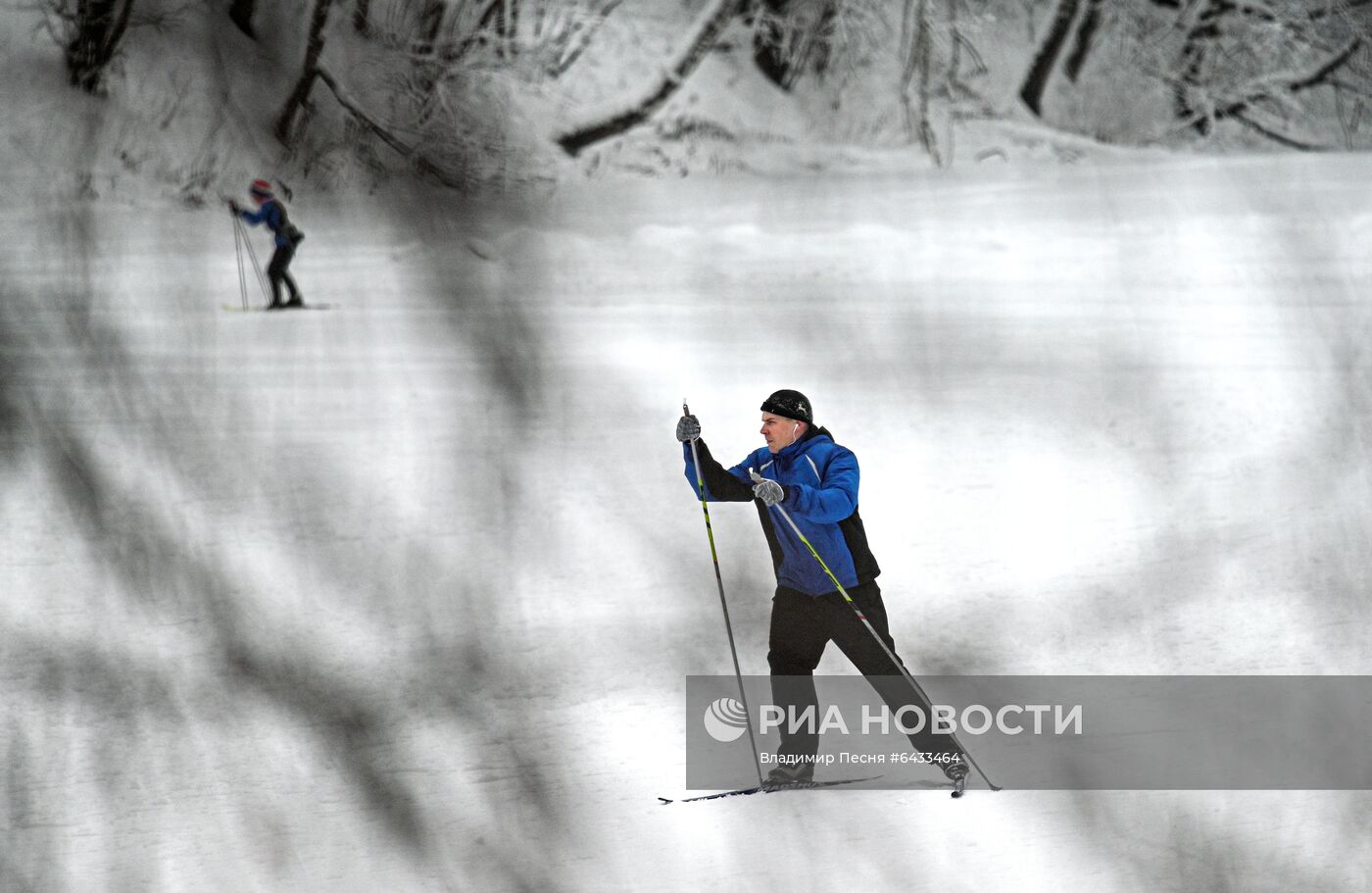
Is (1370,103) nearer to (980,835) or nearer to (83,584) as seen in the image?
(980,835)

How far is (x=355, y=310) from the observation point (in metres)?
5.91

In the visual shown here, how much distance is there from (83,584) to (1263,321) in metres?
5.27

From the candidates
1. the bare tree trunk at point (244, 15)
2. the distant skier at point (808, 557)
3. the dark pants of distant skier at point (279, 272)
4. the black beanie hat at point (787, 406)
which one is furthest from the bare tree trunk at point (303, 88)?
the black beanie hat at point (787, 406)

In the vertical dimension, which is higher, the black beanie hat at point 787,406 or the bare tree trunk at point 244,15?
the bare tree trunk at point 244,15

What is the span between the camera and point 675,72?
7773mm

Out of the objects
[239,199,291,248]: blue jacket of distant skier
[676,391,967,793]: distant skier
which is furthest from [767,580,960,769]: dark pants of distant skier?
[239,199,291,248]: blue jacket of distant skier

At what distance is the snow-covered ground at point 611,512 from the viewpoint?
2.96 metres

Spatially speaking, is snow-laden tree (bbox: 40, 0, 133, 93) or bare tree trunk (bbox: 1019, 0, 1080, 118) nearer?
snow-laden tree (bbox: 40, 0, 133, 93)

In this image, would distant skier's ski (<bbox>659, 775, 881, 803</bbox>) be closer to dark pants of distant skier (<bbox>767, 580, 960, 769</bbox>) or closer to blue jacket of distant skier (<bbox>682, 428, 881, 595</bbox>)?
dark pants of distant skier (<bbox>767, 580, 960, 769</bbox>)

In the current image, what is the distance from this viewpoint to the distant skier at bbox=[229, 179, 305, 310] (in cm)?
592

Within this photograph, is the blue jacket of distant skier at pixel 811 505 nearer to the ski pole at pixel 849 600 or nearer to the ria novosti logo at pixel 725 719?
the ski pole at pixel 849 600

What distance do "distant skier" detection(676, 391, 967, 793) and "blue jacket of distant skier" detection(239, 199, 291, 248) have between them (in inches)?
150

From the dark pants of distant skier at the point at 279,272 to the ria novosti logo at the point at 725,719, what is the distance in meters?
3.64

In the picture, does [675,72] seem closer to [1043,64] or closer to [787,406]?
[1043,64]
